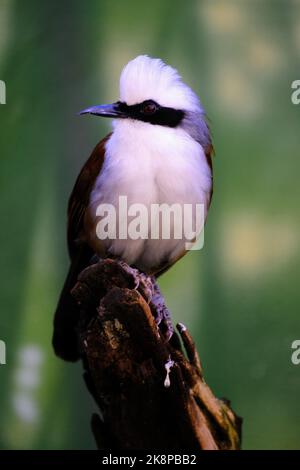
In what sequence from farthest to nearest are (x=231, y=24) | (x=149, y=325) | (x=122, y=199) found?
(x=231, y=24) → (x=122, y=199) → (x=149, y=325)

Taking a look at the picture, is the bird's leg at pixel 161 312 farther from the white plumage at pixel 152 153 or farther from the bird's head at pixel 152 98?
the bird's head at pixel 152 98

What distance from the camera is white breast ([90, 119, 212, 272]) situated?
218 cm

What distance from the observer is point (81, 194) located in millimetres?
2385

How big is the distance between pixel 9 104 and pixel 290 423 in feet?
5.79

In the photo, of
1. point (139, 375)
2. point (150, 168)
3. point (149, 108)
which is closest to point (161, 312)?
point (139, 375)

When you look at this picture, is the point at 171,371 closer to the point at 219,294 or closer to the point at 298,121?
the point at 219,294

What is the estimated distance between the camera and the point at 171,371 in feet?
6.75

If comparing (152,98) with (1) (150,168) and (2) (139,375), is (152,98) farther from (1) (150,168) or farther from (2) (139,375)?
(2) (139,375)

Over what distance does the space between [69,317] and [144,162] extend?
0.74 m

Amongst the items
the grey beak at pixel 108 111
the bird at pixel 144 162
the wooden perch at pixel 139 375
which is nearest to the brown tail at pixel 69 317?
the bird at pixel 144 162

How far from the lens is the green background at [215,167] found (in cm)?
243

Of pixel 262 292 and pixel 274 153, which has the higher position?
pixel 274 153

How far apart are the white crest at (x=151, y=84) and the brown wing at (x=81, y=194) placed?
0.23m

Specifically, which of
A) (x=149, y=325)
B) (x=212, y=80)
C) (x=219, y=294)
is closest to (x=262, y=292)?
(x=219, y=294)
